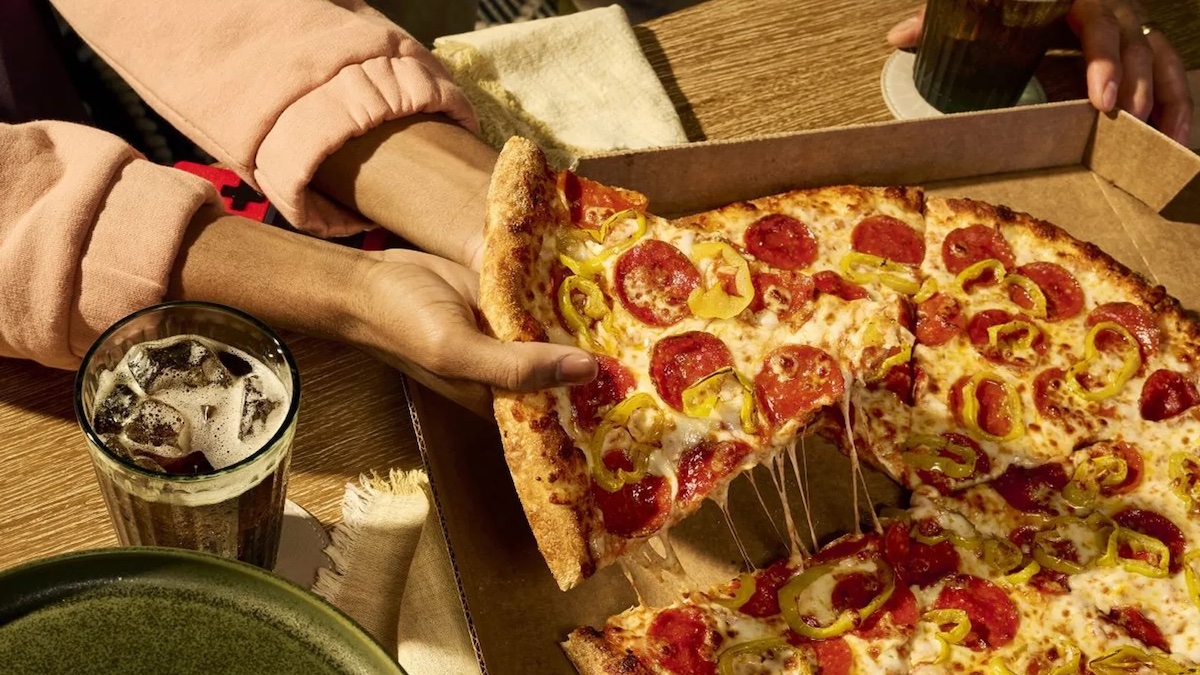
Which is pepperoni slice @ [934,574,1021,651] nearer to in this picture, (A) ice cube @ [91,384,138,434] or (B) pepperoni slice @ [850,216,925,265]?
(B) pepperoni slice @ [850,216,925,265]

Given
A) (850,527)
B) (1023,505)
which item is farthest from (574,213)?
(1023,505)

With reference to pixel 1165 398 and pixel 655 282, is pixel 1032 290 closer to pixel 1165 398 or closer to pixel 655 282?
pixel 1165 398

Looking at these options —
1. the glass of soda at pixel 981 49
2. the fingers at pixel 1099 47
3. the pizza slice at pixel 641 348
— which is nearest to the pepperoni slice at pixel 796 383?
the pizza slice at pixel 641 348

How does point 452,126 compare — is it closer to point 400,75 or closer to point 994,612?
point 400,75

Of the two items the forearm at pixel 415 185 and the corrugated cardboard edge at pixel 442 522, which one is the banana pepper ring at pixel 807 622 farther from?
the forearm at pixel 415 185

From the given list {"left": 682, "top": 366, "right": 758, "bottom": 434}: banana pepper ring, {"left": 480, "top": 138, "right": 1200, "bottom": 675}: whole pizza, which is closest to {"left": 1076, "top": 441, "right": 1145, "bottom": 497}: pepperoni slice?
{"left": 480, "top": 138, "right": 1200, "bottom": 675}: whole pizza

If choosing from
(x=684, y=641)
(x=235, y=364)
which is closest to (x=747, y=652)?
(x=684, y=641)

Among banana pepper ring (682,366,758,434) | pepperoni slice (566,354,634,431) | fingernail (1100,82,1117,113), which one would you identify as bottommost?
banana pepper ring (682,366,758,434)
